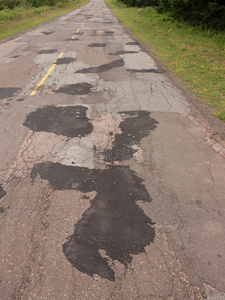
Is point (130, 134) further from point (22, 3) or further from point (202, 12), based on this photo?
point (22, 3)

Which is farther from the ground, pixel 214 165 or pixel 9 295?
pixel 9 295

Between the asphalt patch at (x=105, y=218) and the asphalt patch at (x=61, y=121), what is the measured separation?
1.30m

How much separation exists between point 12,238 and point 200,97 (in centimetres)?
637

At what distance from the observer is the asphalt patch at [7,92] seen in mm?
7289

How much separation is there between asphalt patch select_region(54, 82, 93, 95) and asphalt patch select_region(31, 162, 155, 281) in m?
3.69

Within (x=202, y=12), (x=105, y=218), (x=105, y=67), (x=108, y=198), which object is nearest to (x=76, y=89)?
(x=105, y=67)

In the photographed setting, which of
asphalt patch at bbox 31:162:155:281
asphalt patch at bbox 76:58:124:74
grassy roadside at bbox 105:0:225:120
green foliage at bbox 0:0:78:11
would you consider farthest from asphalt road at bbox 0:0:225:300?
green foliage at bbox 0:0:78:11

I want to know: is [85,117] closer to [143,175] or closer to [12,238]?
[143,175]

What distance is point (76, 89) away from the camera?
772 cm

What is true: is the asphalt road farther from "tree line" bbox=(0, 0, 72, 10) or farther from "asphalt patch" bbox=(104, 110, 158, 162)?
"tree line" bbox=(0, 0, 72, 10)

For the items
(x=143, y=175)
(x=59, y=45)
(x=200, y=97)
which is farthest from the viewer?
(x=59, y=45)

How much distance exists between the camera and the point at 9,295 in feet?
7.97

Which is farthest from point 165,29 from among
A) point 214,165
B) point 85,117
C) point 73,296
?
point 73,296

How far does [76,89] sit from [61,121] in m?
2.27
